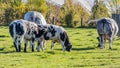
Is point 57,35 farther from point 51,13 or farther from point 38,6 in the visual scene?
point 51,13

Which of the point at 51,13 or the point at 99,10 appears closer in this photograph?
the point at 99,10

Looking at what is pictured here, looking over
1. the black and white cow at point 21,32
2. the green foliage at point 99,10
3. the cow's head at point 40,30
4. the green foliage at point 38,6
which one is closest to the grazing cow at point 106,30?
the cow's head at point 40,30

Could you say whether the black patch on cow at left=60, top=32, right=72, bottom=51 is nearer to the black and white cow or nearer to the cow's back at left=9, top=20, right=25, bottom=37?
the black and white cow

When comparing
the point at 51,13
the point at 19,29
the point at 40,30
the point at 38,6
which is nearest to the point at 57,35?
the point at 40,30

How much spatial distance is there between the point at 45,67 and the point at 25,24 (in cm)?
688

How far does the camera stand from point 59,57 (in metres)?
20.5

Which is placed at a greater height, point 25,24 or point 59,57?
point 25,24

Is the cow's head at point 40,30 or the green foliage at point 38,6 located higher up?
the green foliage at point 38,6

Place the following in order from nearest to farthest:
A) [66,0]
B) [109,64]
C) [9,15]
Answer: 1. [109,64]
2. [9,15]
3. [66,0]

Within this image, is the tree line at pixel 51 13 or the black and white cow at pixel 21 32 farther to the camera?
the tree line at pixel 51 13

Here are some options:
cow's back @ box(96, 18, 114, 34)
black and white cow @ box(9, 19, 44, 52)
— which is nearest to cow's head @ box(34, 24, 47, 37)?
black and white cow @ box(9, 19, 44, 52)

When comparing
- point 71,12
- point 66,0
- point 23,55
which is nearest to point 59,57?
point 23,55

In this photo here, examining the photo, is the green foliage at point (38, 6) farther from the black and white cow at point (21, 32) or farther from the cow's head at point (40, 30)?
the black and white cow at point (21, 32)

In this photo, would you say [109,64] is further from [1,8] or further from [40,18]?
[1,8]
